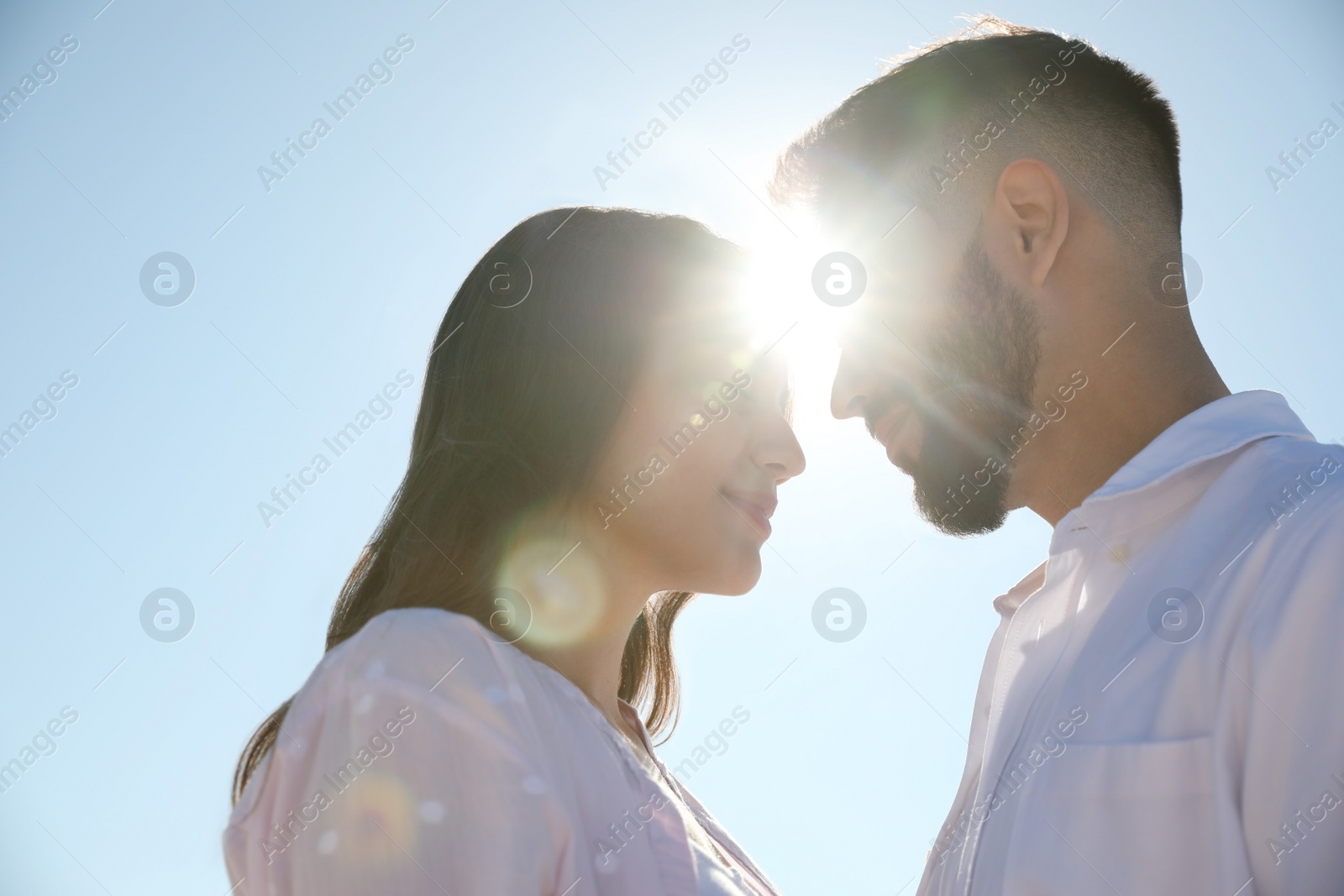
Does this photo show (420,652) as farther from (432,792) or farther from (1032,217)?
(1032,217)

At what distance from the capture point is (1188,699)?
218 centimetres

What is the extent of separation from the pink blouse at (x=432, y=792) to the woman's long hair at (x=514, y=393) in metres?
0.35

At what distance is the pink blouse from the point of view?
175cm

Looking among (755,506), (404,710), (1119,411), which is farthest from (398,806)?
(1119,411)

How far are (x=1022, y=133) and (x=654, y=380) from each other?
1.73 m

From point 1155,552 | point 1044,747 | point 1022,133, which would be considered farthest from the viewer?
point 1022,133

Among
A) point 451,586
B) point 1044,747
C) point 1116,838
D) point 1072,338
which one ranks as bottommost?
point 1116,838

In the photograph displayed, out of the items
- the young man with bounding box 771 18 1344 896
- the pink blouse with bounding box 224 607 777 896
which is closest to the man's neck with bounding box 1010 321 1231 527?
the young man with bounding box 771 18 1344 896

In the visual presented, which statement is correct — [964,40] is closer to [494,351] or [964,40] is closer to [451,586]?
[494,351]

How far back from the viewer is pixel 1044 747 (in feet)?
7.71

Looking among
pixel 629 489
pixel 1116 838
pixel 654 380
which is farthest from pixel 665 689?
pixel 1116 838

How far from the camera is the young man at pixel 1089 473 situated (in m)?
2.04

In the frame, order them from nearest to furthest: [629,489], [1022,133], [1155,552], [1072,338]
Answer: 1. [1155,552]
2. [629,489]
3. [1072,338]
4. [1022,133]

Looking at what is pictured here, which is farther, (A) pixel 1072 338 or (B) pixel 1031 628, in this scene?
(A) pixel 1072 338
